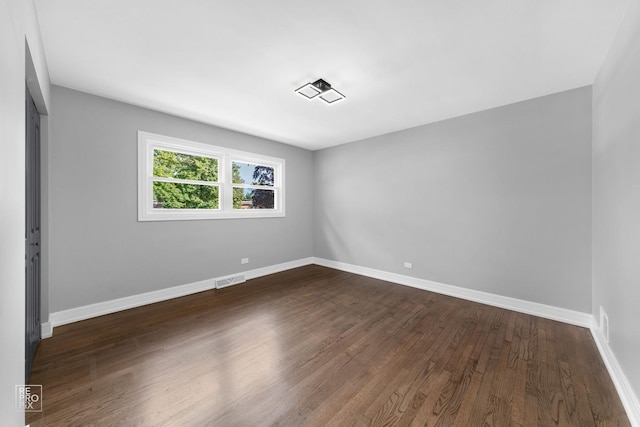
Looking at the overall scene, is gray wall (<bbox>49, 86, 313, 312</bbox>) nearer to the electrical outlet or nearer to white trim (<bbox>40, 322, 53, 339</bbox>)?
white trim (<bbox>40, 322, 53, 339</bbox>)

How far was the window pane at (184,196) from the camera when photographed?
11.2ft

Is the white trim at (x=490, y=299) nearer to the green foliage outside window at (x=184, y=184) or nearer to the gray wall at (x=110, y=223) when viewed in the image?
the gray wall at (x=110, y=223)

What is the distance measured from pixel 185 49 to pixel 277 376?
276 cm

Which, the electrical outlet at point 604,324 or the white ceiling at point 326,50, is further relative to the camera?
the electrical outlet at point 604,324

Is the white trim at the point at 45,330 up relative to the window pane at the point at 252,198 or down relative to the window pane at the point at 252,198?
down

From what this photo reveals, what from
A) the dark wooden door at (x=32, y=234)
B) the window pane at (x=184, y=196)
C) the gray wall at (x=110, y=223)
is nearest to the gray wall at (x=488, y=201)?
the window pane at (x=184, y=196)

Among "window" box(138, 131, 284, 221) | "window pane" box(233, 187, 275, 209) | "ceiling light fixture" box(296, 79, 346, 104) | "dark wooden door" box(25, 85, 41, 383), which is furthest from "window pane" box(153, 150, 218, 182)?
"ceiling light fixture" box(296, 79, 346, 104)

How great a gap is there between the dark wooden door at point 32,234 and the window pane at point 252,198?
7.55ft

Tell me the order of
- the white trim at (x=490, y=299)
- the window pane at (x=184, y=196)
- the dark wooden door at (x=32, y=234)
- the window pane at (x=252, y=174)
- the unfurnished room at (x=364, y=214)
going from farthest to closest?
the window pane at (x=252, y=174) → the window pane at (x=184, y=196) → the white trim at (x=490, y=299) → the dark wooden door at (x=32, y=234) → the unfurnished room at (x=364, y=214)

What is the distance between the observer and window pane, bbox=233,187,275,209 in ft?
14.0

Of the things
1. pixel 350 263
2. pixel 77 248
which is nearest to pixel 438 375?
pixel 350 263

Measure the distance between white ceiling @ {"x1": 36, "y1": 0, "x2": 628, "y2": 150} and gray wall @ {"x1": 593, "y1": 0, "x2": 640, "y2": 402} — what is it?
10.1 inches

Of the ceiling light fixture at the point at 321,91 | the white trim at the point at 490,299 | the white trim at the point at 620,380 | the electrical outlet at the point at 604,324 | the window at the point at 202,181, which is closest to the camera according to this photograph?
the white trim at the point at 620,380

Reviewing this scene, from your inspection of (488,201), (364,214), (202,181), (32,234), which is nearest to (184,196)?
(202,181)
